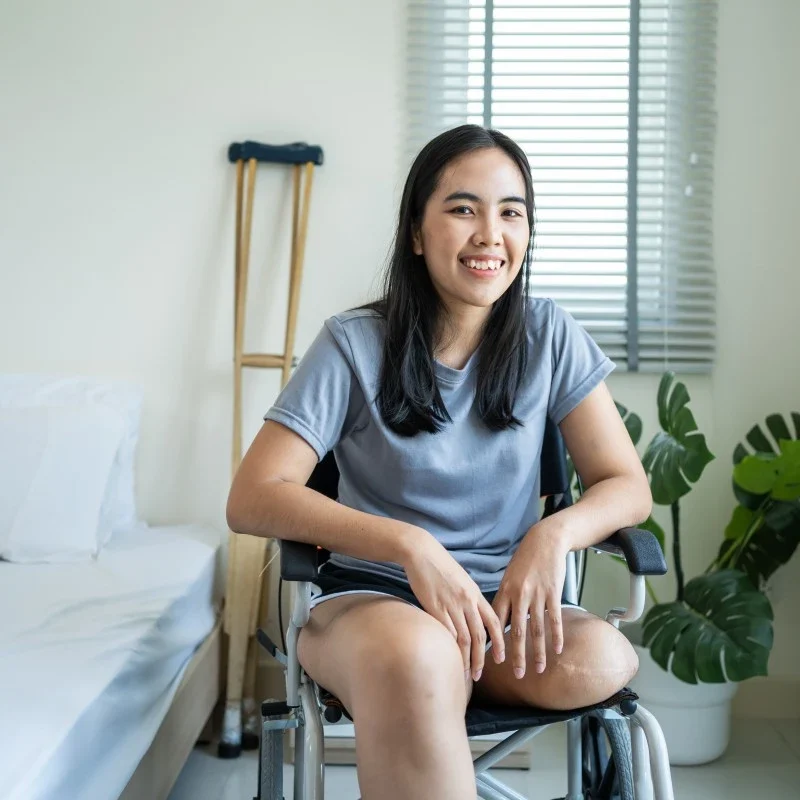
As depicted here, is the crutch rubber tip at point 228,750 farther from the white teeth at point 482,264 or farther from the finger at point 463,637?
the white teeth at point 482,264

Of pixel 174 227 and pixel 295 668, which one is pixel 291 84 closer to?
pixel 174 227

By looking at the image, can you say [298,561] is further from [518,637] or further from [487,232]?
[487,232]

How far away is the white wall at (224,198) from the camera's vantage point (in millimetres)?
2789

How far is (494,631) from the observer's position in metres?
1.34

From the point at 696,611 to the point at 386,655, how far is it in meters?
1.39

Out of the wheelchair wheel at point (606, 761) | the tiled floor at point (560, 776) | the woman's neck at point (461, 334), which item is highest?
the woman's neck at point (461, 334)

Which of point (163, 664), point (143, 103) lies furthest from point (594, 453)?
point (143, 103)

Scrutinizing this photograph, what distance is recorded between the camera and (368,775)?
4.02ft

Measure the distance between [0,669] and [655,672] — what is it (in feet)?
5.40

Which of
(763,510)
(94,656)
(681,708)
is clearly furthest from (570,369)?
(681,708)

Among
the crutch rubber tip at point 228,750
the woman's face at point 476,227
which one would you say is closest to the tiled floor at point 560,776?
the crutch rubber tip at point 228,750

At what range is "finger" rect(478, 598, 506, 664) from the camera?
134 centimetres

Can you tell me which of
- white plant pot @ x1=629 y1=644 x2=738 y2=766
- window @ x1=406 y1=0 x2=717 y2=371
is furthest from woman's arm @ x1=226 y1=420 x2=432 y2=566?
window @ x1=406 y1=0 x2=717 y2=371

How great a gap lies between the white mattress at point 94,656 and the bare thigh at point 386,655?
370 millimetres
